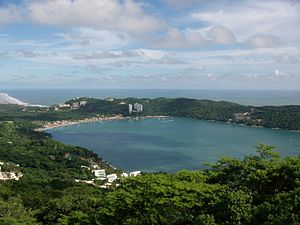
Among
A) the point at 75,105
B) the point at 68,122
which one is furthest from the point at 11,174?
the point at 75,105

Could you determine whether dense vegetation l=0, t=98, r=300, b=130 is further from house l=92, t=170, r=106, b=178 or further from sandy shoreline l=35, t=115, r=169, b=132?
house l=92, t=170, r=106, b=178

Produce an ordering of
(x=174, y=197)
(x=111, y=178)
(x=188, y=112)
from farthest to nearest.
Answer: (x=188, y=112) → (x=111, y=178) → (x=174, y=197)

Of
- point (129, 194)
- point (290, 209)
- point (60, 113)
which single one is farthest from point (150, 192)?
point (60, 113)

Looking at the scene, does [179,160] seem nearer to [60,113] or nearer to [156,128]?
[156,128]

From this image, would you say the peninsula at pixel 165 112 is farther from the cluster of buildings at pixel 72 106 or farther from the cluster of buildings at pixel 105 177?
the cluster of buildings at pixel 105 177

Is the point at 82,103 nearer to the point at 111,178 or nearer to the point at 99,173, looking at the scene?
the point at 99,173
